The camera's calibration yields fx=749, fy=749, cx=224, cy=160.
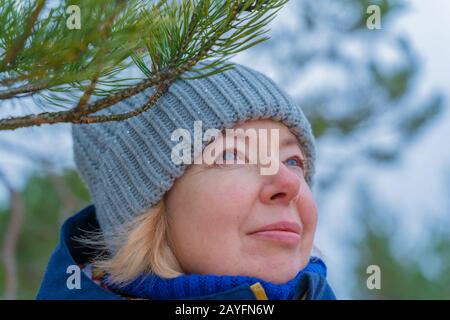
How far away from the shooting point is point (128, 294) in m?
1.37

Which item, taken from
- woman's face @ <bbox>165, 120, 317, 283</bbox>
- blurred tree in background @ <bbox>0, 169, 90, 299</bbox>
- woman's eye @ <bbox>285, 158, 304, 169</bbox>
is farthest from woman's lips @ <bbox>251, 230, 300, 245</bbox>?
blurred tree in background @ <bbox>0, 169, 90, 299</bbox>

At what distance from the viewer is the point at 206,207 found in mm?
1289

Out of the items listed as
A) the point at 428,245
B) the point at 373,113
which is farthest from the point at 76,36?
the point at 428,245

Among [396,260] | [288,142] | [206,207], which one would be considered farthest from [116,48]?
[396,260]

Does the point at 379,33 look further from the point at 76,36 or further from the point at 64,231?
the point at 76,36

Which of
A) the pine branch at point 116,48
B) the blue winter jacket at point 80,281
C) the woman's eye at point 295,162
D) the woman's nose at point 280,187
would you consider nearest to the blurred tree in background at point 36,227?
the blue winter jacket at point 80,281

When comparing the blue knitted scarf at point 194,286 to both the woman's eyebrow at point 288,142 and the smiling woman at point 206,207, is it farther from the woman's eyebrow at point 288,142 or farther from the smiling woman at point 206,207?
the woman's eyebrow at point 288,142

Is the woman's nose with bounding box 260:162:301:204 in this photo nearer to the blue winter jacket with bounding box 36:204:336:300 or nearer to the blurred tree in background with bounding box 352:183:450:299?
the blue winter jacket with bounding box 36:204:336:300

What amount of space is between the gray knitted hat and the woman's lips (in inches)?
7.1

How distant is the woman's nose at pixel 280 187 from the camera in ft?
4.21

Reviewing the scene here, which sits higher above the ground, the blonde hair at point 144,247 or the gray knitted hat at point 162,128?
the gray knitted hat at point 162,128

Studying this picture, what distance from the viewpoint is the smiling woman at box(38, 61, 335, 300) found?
50.3 inches

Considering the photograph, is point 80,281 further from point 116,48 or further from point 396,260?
point 396,260

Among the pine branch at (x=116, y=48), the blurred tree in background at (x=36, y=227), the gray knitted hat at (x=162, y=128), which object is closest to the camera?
the pine branch at (x=116, y=48)
